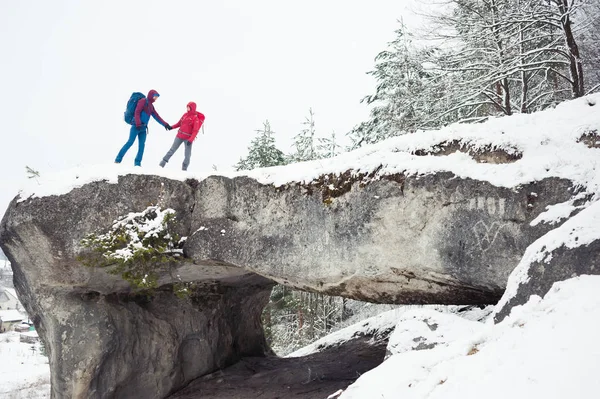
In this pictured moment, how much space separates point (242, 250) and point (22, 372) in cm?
2616

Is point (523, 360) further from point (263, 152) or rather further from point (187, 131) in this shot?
point (263, 152)

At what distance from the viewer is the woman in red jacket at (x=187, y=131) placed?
940cm

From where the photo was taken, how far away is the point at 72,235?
820 centimetres

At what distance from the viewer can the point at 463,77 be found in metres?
14.2

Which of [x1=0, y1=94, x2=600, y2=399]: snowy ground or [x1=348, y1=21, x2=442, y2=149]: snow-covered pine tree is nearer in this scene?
[x1=0, y1=94, x2=600, y2=399]: snowy ground

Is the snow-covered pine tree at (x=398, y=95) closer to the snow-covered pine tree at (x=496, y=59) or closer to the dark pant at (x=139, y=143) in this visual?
the snow-covered pine tree at (x=496, y=59)

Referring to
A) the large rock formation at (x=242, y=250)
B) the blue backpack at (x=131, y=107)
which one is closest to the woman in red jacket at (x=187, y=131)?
the blue backpack at (x=131, y=107)

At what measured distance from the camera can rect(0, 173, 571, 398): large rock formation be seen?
22.0ft

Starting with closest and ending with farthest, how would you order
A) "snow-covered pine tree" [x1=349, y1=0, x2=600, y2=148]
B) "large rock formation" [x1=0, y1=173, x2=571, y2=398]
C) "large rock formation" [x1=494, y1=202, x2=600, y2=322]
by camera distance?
"large rock formation" [x1=494, y1=202, x2=600, y2=322] < "large rock formation" [x1=0, y1=173, x2=571, y2=398] < "snow-covered pine tree" [x1=349, y1=0, x2=600, y2=148]

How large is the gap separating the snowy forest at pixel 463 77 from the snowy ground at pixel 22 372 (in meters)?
10.4

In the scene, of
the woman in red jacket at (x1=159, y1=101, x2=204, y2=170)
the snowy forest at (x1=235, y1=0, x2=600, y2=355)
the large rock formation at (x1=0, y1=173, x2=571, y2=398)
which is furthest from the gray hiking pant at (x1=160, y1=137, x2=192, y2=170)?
the snowy forest at (x1=235, y1=0, x2=600, y2=355)

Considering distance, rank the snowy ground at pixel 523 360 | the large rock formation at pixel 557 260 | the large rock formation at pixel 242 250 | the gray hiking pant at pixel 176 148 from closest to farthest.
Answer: the snowy ground at pixel 523 360 → the large rock formation at pixel 557 260 → the large rock formation at pixel 242 250 → the gray hiking pant at pixel 176 148

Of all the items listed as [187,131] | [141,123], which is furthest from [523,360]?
[141,123]

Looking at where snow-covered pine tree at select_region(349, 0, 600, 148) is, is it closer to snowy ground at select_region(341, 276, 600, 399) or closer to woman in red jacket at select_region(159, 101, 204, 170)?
woman in red jacket at select_region(159, 101, 204, 170)
